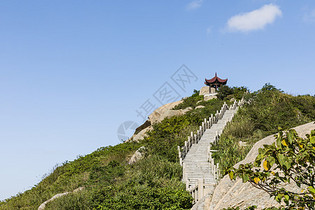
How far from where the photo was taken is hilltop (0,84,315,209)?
40.2ft

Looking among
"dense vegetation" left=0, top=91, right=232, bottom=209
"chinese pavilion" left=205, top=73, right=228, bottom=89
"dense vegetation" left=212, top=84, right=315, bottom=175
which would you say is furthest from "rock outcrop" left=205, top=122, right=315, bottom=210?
"chinese pavilion" left=205, top=73, right=228, bottom=89

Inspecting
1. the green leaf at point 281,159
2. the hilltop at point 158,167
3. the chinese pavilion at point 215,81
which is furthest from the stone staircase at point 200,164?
the chinese pavilion at point 215,81

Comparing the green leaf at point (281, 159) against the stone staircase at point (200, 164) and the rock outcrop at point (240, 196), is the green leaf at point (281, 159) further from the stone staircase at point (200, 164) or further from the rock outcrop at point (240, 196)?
the stone staircase at point (200, 164)

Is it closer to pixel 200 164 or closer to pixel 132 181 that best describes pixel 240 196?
pixel 132 181

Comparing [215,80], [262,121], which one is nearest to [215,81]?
[215,80]

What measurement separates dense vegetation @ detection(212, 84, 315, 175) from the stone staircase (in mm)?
894

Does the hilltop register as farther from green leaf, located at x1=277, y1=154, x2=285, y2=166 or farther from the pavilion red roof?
the pavilion red roof

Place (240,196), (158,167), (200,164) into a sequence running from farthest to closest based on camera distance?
(200,164) → (158,167) → (240,196)

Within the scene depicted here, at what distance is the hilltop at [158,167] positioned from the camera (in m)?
12.3

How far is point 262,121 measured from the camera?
23734mm

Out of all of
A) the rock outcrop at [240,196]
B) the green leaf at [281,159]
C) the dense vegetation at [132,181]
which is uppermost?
the dense vegetation at [132,181]

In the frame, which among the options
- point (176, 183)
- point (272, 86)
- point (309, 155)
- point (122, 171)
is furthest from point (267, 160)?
point (272, 86)

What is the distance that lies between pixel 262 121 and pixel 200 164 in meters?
7.85

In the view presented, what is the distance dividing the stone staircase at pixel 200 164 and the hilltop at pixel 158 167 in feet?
1.57
